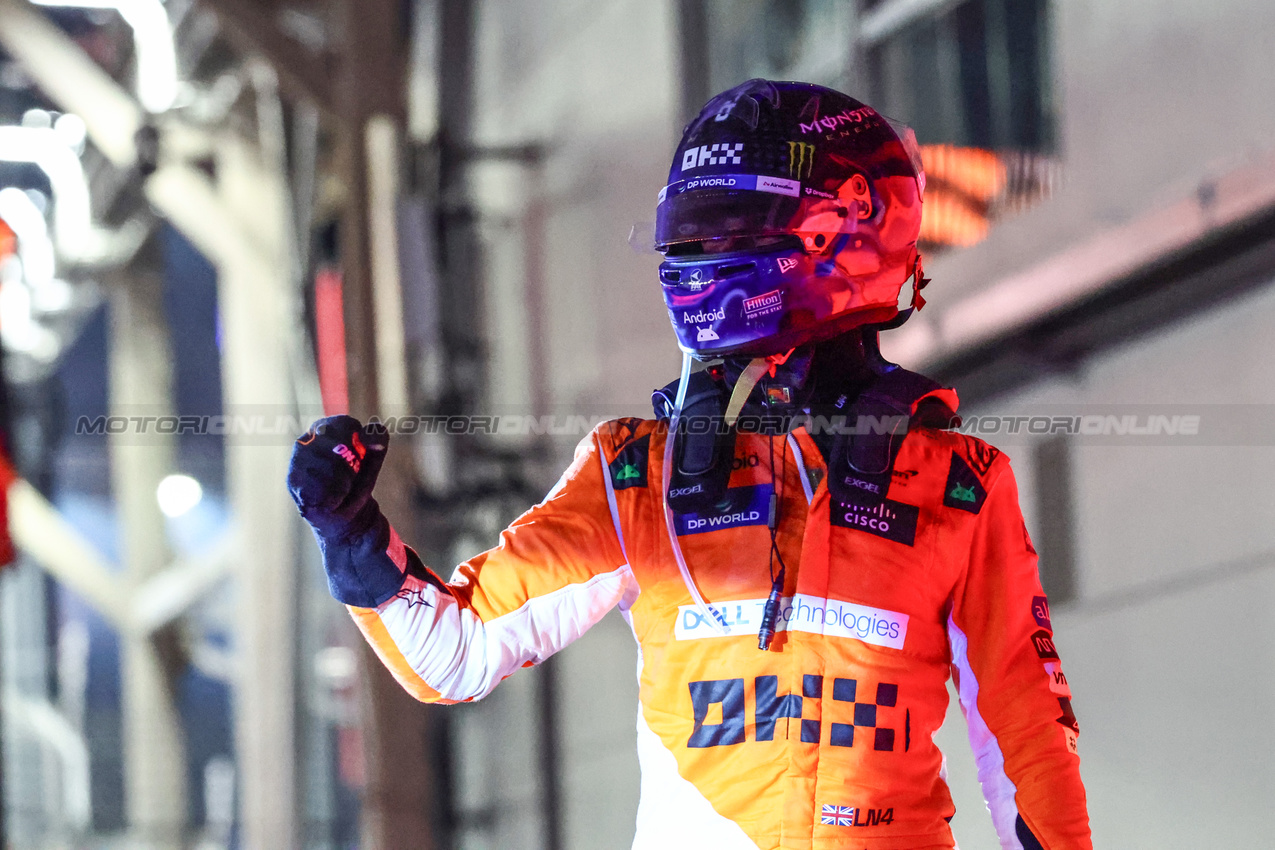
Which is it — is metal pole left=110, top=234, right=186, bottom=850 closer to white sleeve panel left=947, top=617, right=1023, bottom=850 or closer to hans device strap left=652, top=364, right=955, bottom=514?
hans device strap left=652, top=364, right=955, bottom=514

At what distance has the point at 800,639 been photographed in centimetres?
173

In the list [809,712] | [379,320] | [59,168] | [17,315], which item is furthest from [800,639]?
[17,315]

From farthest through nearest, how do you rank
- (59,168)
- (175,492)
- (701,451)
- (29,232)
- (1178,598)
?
(175,492)
(29,232)
(59,168)
(1178,598)
(701,451)

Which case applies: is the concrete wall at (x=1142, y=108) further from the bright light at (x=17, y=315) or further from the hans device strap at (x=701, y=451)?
the bright light at (x=17, y=315)

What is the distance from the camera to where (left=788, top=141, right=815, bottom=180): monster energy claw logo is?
189cm

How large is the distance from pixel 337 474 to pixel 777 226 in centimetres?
70

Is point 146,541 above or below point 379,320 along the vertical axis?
below

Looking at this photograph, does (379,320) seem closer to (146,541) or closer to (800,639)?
(146,541)

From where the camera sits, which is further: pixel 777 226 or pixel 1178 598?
pixel 1178 598

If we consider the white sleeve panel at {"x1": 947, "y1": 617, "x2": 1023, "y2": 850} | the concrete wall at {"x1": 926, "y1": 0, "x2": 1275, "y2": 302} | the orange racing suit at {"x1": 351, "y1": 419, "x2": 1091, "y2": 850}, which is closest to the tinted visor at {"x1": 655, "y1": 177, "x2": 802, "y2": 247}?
the orange racing suit at {"x1": 351, "y1": 419, "x2": 1091, "y2": 850}

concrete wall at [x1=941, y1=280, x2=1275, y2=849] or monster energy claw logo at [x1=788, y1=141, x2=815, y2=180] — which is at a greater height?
monster energy claw logo at [x1=788, y1=141, x2=815, y2=180]

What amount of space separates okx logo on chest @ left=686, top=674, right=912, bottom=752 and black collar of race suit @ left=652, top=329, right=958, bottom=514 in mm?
237

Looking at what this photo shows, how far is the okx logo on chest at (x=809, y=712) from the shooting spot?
170 cm

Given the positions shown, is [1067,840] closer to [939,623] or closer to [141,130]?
[939,623]
